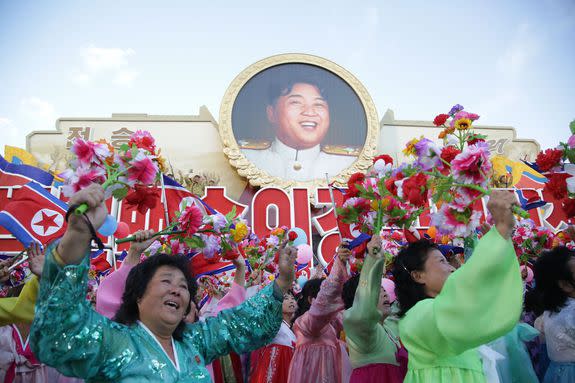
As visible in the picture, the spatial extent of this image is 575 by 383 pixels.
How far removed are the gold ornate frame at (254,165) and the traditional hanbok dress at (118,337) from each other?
941 centimetres

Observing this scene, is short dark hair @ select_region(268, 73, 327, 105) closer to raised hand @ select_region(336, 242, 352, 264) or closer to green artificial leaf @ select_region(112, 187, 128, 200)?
raised hand @ select_region(336, 242, 352, 264)

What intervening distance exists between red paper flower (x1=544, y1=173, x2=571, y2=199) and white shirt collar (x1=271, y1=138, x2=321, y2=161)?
9.41 m

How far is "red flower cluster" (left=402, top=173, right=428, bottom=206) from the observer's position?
2094 mm

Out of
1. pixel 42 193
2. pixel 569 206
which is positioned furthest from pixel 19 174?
pixel 569 206

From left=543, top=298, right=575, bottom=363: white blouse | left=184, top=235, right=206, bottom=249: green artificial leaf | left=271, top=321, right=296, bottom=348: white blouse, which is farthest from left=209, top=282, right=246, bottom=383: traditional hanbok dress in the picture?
left=543, top=298, right=575, bottom=363: white blouse

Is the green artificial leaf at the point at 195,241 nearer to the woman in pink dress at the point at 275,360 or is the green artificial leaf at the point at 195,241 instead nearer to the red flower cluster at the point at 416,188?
the woman in pink dress at the point at 275,360

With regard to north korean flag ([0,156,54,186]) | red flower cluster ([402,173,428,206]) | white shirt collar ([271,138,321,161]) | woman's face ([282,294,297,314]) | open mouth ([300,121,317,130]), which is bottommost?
woman's face ([282,294,297,314])

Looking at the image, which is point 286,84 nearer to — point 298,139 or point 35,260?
point 298,139

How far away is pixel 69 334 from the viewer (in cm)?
146

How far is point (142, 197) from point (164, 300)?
73 cm

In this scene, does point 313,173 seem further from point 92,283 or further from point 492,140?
point 92,283

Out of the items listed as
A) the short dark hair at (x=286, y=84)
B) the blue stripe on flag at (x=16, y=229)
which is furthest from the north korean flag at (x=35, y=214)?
the short dark hair at (x=286, y=84)

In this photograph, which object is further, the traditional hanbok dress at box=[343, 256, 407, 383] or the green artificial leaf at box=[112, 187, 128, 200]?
the green artificial leaf at box=[112, 187, 128, 200]

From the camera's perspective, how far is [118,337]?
1.67m
